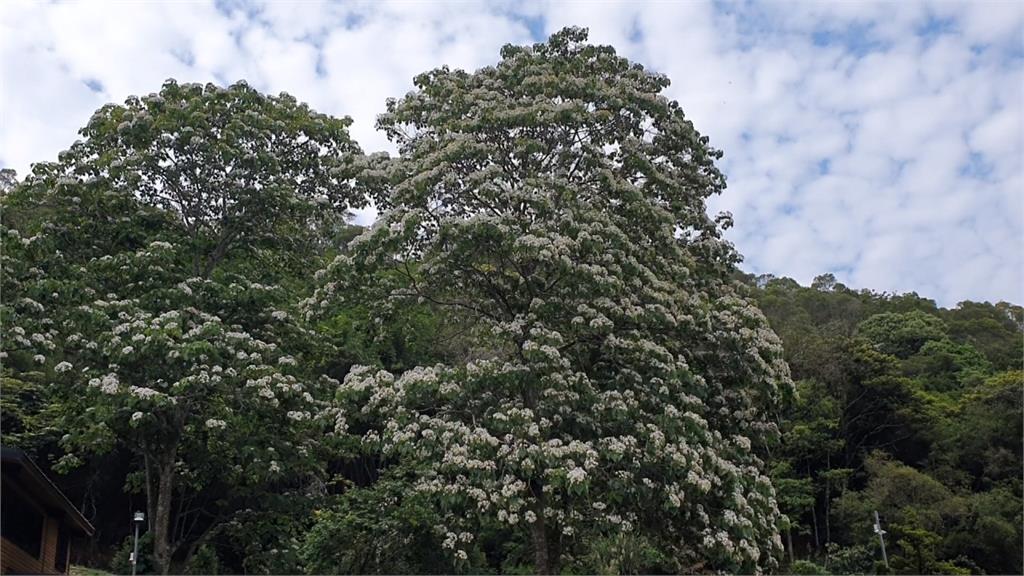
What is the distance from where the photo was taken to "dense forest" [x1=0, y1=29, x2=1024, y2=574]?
42.5ft

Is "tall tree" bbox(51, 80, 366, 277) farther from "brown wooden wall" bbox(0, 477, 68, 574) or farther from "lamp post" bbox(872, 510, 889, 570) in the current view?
"lamp post" bbox(872, 510, 889, 570)

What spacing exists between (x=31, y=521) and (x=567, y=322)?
1066 cm

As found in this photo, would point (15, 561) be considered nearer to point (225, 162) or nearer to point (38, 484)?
point (38, 484)

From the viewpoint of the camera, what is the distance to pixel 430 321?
1709 cm

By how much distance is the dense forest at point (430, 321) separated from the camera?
1295cm

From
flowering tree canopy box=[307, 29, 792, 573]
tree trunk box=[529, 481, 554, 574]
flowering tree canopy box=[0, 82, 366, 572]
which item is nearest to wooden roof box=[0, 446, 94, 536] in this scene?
flowering tree canopy box=[0, 82, 366, 572]

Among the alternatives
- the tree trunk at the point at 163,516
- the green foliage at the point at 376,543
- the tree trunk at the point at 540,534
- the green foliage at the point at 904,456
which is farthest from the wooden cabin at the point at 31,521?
the green foliage at the point at 904,456

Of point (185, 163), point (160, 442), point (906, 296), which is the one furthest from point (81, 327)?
point (906, 296)

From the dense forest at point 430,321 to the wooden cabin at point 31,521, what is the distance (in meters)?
1.09

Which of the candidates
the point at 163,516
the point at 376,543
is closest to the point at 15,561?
the point at 163,516

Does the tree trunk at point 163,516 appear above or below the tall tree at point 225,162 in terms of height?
below

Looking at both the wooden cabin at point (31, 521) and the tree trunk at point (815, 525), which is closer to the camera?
the wooden cabin at point (31, 521)

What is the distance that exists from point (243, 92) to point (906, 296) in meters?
49.9

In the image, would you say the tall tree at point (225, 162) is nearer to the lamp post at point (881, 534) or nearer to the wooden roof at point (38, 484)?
the wooden roof at point (38, 484)
